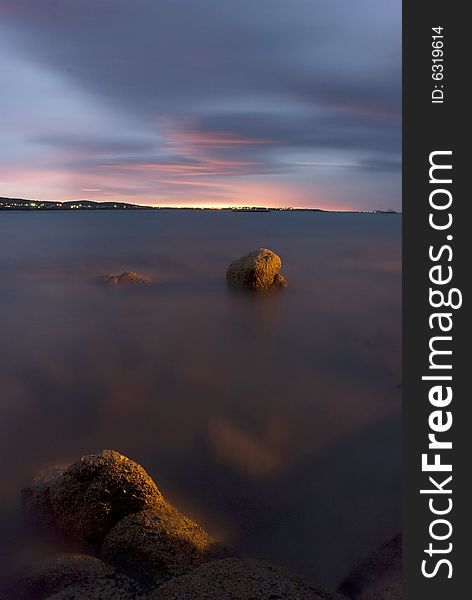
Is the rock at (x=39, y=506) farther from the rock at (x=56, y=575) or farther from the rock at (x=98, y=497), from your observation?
the rock at (x=56, y=575)

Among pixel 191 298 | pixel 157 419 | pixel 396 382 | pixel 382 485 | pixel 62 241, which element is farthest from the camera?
pixel 62 241

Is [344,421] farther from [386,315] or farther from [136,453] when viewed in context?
[386,315]

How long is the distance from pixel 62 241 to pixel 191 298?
24.2 meters

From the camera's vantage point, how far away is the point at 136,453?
7680 mm

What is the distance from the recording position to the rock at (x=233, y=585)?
3.23 metres

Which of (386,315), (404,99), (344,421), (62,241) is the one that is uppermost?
(62,241)

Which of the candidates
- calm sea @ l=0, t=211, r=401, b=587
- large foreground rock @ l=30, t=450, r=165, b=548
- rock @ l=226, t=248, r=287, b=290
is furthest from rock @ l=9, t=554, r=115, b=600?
rock @ l=226, t=248, r=287, b=290

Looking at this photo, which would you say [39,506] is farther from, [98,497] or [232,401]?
[232,401]

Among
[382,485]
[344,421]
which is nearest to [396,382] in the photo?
[344,421]

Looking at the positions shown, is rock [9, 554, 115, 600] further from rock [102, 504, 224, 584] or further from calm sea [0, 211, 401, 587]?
calm sea [0, 211, 401, 587]

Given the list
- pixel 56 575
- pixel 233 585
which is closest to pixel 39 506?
pixel 56 575

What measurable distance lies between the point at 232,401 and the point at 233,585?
6445 millimetres

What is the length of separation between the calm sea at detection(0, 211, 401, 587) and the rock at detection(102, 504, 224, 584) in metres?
1.05

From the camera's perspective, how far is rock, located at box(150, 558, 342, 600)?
10.6 ft
